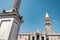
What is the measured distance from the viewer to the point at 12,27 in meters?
5.49

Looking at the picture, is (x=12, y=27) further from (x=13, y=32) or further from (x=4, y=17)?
(x=4, y=17)

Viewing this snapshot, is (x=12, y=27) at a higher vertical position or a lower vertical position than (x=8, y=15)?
lower

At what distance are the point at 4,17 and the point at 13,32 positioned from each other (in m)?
0.97

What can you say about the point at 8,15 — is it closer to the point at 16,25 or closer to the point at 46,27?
the point at 16,25

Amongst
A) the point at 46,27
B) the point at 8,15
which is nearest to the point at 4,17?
the point at 8,15

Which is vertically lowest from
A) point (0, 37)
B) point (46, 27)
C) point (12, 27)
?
point (0, 37)

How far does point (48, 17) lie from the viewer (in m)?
31.4

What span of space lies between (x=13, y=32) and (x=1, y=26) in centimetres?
70

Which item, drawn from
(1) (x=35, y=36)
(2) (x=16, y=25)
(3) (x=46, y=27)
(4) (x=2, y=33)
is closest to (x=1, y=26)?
(4) (x=2, y=33)

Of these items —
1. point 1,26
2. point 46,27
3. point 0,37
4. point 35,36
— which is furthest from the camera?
point 46,27

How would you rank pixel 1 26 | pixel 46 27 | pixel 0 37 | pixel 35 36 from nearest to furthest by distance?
pixel 0 37
pixel 1 26
pixel 35 36
pixel 46 27

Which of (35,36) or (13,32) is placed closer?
(13,32)

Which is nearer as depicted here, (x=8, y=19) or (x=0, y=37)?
(x=0, y=37)

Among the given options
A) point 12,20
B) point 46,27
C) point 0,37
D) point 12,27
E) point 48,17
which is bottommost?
point 0,37
